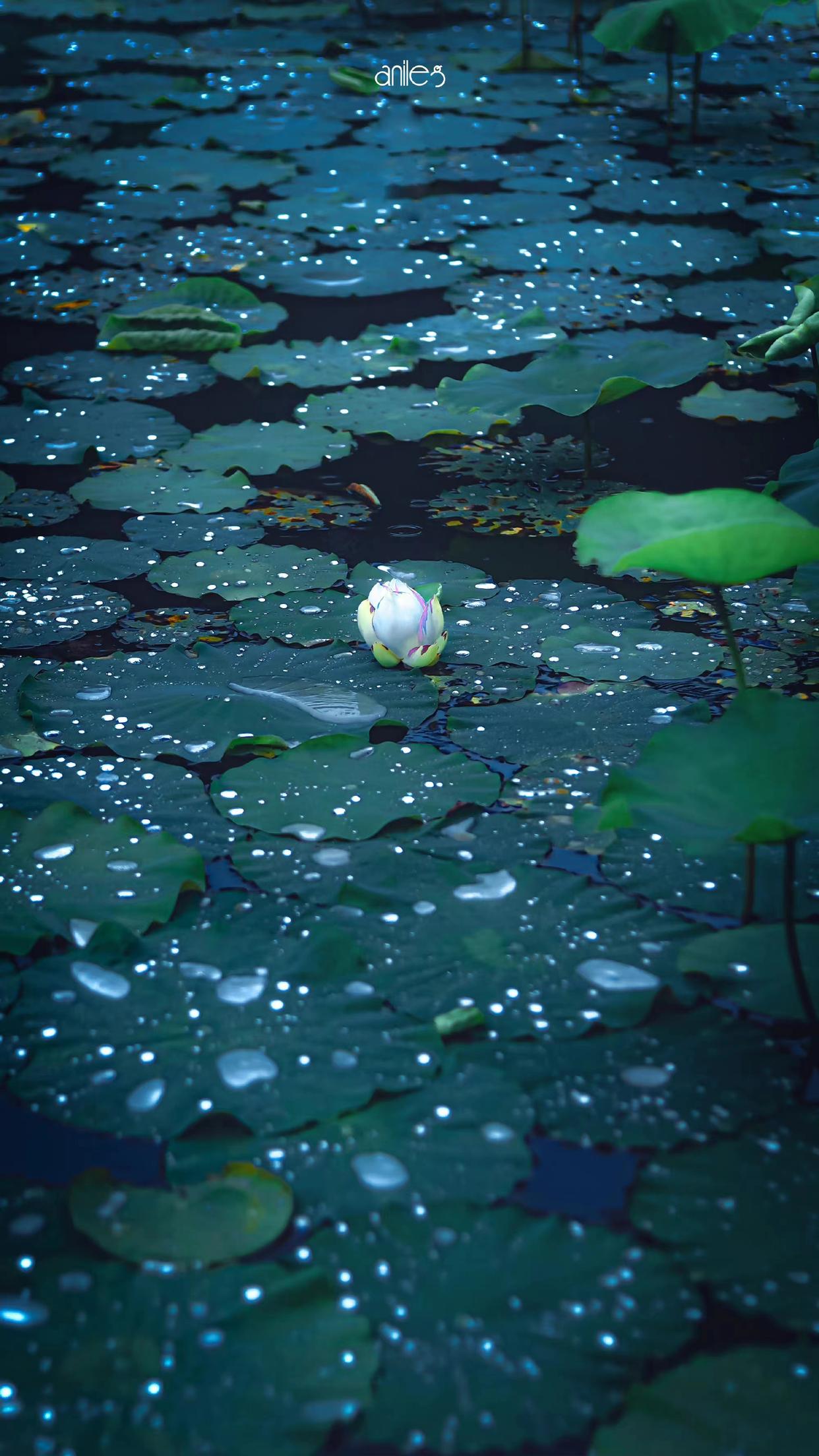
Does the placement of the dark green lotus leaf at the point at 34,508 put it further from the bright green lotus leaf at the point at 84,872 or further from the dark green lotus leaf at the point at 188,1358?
the dark green lotus leaf at the point at 188,1358

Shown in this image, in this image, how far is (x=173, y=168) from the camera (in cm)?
414

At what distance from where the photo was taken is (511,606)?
1.91 m

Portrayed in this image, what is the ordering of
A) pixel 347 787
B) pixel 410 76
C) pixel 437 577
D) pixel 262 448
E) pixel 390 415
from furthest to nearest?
pixel 410 76
pixel 390 415
pixel 262 448
pixel 437 577
pixel 347 787

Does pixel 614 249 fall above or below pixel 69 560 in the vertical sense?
above

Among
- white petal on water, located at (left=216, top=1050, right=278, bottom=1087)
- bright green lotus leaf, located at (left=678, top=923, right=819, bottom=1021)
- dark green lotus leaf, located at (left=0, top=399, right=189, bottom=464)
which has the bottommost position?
white petal on water, located at (left=216, top=1050, right=278, bottom=1087)

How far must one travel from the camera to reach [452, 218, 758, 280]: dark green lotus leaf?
323 centimetres

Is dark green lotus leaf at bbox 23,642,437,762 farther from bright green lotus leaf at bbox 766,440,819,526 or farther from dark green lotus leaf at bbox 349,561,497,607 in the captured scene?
bright green lotus leaf at bbox 766,440,819,526

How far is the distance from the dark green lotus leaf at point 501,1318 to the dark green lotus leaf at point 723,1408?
0.8 inches

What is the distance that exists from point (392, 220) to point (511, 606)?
227 centimetres

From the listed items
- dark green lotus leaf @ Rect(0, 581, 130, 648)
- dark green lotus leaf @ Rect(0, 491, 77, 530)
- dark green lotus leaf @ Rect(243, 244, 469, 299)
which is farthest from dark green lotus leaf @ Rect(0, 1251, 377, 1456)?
dark green lotus leaf @ Rect(243, 244, 469, 299)

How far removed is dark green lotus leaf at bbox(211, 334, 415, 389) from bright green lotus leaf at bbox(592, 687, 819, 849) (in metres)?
1.75

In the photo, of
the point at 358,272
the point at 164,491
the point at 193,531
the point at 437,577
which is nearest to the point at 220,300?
the point at 358,272

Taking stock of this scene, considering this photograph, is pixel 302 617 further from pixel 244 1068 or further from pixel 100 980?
pixel 244 1068

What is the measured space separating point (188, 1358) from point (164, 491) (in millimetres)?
1700
